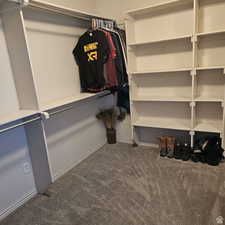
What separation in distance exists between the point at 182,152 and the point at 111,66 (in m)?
1.47

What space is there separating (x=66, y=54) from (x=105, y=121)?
Answer: 4.05 feet

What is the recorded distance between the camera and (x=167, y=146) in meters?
2.81

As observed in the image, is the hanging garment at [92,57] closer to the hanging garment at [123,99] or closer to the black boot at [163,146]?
the hanging garment at [123,99]

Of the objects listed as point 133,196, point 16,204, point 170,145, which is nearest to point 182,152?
point 170,145

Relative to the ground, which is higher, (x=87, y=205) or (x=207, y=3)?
(x=207, y=3)

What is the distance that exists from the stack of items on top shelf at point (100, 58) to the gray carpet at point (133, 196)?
1080 millimetres

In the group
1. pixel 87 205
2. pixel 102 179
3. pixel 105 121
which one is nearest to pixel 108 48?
pixel 105 121

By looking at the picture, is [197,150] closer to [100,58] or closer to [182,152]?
[182,152]

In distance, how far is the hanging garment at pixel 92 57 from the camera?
8.09 feet

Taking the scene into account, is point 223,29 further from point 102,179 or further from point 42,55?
point 102,179

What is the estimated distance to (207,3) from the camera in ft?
7.90

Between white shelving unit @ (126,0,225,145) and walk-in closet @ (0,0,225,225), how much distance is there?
13 millimetres

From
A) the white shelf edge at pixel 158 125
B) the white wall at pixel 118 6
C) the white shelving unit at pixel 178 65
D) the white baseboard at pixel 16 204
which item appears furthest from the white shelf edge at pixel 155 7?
the white baseboard at pixel 16 204

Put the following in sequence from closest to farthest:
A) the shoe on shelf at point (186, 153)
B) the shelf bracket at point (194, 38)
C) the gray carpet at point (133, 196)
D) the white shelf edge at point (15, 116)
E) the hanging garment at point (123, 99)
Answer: the white shelf edge at point (15, 116)
the gray carpet at point (133, 196)
the shelf bracket at point (194, 38)
the shoe on shelf at point (186, 153)
the hanging garment at point (123, 99)
